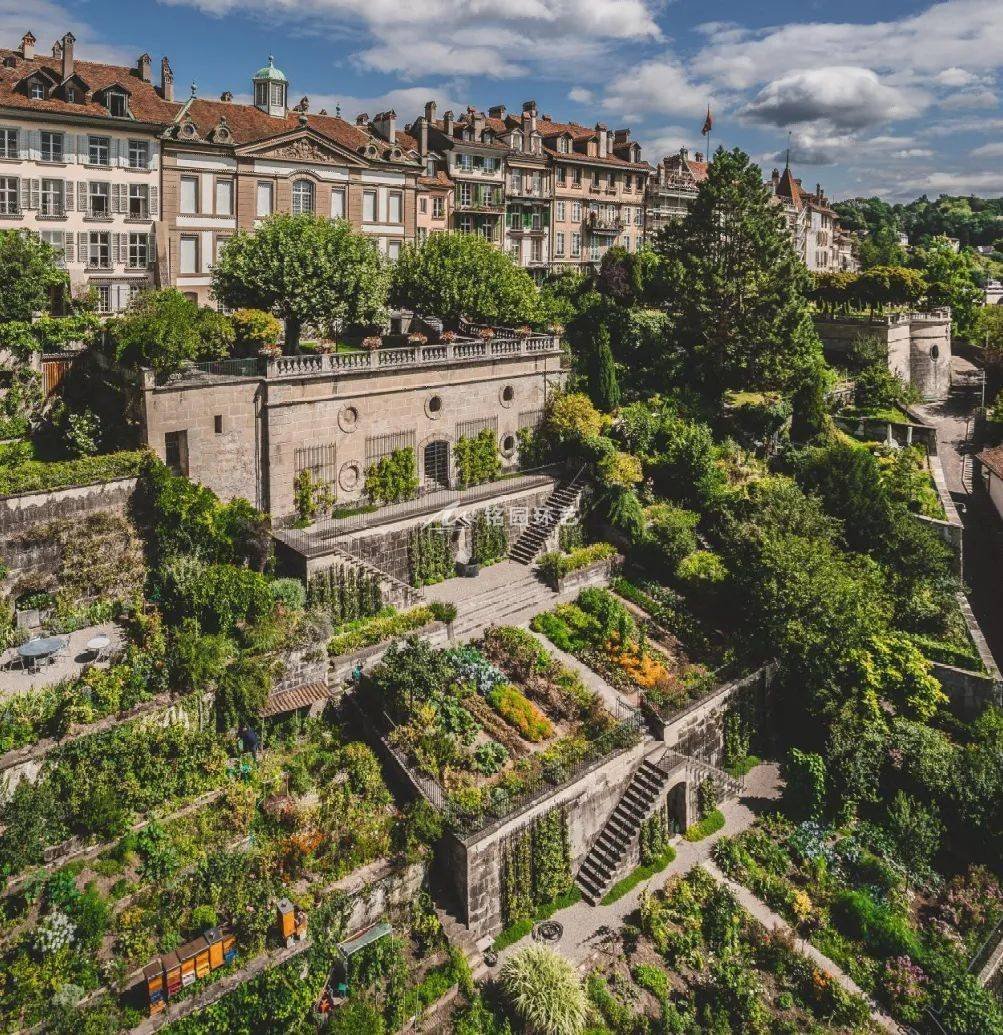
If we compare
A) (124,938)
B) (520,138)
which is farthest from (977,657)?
(520,138)

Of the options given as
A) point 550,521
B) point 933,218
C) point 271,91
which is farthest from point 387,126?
point 933,218

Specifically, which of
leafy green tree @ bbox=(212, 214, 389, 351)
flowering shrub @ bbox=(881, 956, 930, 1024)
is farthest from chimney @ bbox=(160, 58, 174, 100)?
flowering shrub @ bbox=(881, 956, 930, 1024)

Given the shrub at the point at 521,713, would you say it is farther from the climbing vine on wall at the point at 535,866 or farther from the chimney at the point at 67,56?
the chimney at the point at 67,56

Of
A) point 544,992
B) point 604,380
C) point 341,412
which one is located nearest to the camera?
point 544,992

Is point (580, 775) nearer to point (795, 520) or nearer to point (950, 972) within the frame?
point (950, 972)

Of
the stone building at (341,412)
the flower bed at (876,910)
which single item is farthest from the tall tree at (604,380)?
the flower bed at (876,910)

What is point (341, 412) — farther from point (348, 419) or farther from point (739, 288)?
point (739, 288)
